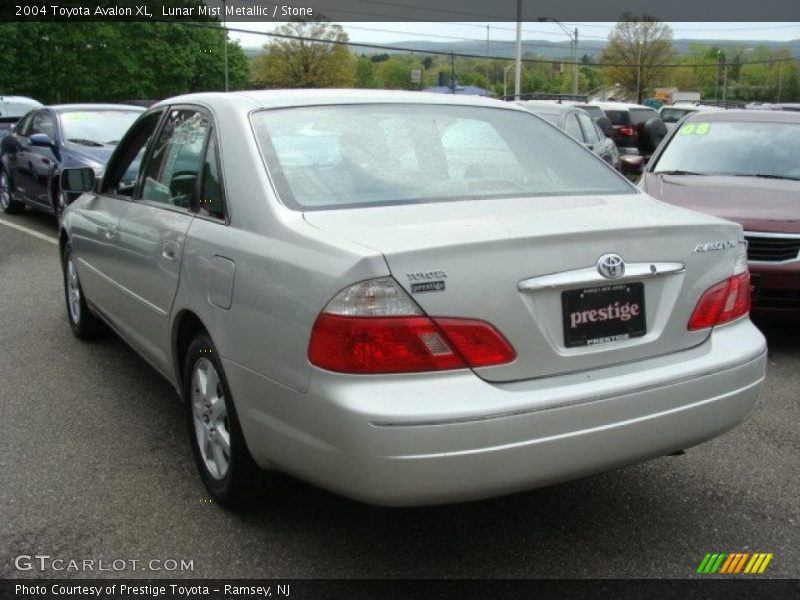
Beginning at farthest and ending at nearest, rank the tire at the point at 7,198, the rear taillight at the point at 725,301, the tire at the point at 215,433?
1. the tire at the point at 7,198
2. the tire at the point at 215,433
3. the rear taillight at the point at 725,301

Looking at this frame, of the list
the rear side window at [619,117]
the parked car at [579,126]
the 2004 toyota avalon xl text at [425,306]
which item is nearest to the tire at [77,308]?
the 2004 toyota avalon xl text at [425,306]

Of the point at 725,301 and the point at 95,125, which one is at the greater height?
the point at 95,125

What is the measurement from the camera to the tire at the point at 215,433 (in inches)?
127

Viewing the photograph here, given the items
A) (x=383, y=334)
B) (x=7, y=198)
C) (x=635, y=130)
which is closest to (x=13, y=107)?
(x=7, y=198)

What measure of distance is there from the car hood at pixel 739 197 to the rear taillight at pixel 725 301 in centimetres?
260

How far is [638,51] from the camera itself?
275 ft

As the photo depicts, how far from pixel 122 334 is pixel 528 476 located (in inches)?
109

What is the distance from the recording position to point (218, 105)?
3.73 metres

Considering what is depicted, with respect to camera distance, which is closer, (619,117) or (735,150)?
(735,150)

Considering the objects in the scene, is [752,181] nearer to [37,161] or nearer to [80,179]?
[80,179]

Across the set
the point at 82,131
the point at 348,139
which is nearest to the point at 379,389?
the point at 348,139

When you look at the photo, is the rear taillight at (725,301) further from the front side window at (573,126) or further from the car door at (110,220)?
the front side window at (573,126)

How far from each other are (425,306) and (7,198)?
1185cm

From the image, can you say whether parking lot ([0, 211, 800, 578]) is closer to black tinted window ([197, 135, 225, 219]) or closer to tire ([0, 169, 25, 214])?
black tinted window ([197, 135, 225, 219])
